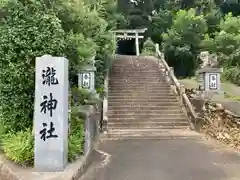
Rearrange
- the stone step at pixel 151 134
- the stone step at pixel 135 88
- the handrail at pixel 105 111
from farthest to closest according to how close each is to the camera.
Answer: the stone step at pixel 135 88 → the handrail at pixel 105 111 → the stone step at pixel 151 134

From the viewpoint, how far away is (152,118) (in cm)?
1127

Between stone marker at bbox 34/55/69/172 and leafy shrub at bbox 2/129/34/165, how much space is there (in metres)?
0.25

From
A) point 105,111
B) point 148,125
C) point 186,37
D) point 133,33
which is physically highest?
point 133,33

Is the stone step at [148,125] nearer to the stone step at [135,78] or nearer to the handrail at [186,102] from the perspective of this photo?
the handrail at [186,102]

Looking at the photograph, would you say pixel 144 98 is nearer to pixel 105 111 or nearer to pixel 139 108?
pixel 139 108

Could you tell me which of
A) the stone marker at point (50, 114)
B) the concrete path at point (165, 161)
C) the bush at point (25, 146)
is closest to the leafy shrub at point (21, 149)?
the bush at point (25, 146)

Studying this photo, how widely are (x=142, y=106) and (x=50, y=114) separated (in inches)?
274

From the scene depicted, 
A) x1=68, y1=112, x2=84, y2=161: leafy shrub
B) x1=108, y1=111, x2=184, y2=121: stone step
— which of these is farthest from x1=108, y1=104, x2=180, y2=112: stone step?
x1=68, y1=112, x2=84, y2=161: leafy shrub

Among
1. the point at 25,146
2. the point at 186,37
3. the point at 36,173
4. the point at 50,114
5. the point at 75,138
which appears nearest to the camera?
the point at 36,173

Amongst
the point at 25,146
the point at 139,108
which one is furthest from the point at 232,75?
the point at 25,146

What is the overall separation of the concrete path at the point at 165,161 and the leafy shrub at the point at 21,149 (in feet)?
3.61

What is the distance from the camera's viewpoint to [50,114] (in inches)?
216

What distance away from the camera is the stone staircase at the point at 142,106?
33.7 ft

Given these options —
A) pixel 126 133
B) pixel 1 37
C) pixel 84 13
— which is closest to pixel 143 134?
pixel 126 133
